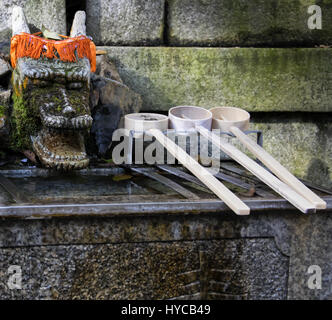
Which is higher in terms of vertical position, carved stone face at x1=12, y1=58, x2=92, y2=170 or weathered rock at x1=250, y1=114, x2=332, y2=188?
carved stone face at x1=12, y1=58, x2=92, y2=170

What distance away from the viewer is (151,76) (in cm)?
470

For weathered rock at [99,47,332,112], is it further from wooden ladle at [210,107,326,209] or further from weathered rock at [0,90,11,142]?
weathered rock at [0,90,11,142]

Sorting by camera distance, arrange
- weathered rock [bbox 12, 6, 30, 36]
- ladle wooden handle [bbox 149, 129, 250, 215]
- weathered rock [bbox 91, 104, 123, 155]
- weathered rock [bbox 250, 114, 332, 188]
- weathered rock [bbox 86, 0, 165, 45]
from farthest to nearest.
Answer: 1. weathered rock [bbox 250, 114, 332, 188]
2. weathered rock [bbox 86, 0, 165, 45]
3. weathered rock [bbox 91, 104, 123, 155]
4. weathered rock [bbox 12, 6, 30, 36]
5. ladle wooden handle [bbox 149, 129, 250, 215]

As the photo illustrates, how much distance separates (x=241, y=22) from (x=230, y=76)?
529mm

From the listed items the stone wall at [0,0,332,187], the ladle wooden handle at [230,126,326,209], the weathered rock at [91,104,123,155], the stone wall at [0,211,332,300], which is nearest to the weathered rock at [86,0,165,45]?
the stone wall at [0,0,332,187]

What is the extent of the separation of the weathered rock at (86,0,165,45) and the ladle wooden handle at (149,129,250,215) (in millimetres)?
1417

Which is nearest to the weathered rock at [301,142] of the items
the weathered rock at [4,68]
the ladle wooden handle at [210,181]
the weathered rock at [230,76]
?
the weathered rock at [230,76]

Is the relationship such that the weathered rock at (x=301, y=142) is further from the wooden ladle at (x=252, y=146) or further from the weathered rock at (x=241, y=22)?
the wooden ladle at (x=252, y=146)

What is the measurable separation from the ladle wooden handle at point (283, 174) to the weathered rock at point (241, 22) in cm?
139

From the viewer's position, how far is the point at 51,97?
11.3 ft

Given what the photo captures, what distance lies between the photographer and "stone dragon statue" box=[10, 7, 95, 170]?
11.0 feet

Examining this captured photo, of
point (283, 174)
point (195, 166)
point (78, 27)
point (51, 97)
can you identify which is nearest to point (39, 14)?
point (78, 27)

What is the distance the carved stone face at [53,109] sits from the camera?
3328 mm
